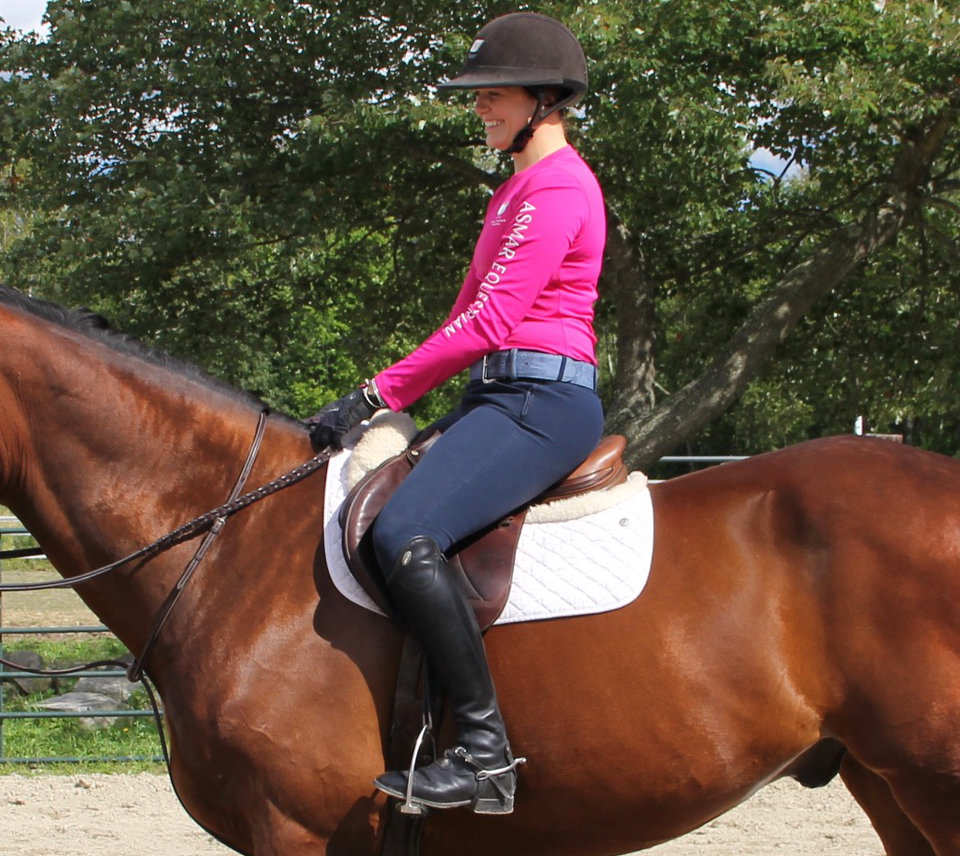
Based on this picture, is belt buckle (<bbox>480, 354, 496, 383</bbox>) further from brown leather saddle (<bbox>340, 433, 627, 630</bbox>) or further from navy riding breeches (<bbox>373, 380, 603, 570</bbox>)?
brown leather saddle (<bbox>340, 433, 627, 630</bbox>)

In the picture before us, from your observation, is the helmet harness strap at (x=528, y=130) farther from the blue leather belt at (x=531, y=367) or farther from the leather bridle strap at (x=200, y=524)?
the leather bridle strap at (x=200, y=524)

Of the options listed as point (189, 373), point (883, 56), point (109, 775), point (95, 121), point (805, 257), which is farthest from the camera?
point (805, 257)

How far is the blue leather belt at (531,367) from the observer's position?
114 inches

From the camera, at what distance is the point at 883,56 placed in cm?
822

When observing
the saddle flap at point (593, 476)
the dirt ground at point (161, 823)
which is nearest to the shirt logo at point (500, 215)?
the saddle flap at point (593, 476)

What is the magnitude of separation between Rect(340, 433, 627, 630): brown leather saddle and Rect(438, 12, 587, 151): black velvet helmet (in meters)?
0.96

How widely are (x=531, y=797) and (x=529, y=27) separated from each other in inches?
78.8

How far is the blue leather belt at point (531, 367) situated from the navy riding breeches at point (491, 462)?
0.02m

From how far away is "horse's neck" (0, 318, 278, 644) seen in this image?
9.55 ft

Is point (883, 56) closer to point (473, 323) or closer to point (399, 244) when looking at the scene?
point (399, 244)

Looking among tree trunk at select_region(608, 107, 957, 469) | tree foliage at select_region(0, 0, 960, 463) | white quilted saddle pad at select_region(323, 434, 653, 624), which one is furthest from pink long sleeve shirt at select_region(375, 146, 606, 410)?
tree trunk at select_region(608, 107, 957, 469)

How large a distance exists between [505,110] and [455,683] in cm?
151

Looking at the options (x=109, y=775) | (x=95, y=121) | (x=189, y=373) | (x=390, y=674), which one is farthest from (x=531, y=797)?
(x=95, y=121)

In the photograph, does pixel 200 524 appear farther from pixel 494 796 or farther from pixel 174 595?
pixel 494 796
